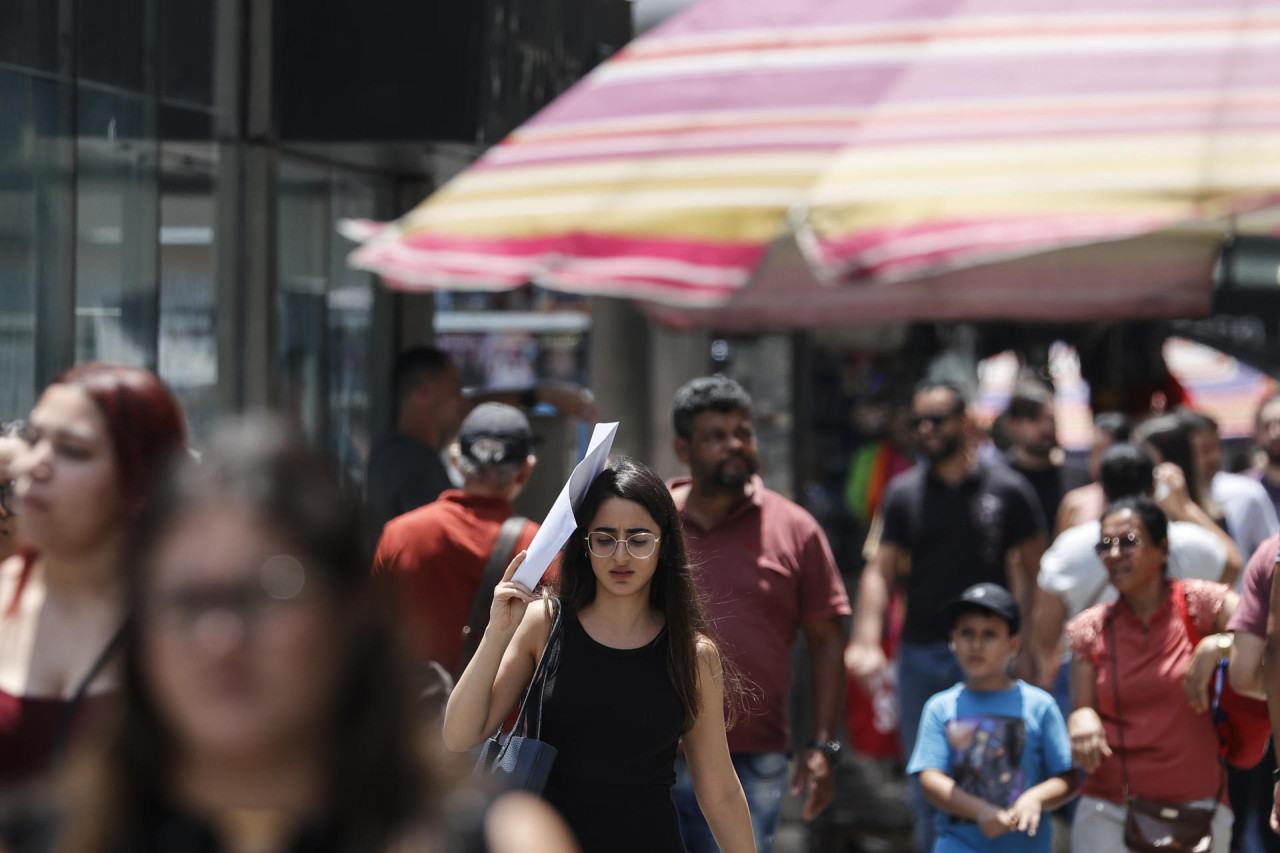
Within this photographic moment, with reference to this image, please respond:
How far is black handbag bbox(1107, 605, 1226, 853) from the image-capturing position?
514 centimetres

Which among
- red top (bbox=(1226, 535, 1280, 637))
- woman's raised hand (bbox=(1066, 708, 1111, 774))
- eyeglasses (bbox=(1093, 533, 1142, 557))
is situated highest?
eyeglasses (bbox=(1093, 533, 1142, 557))

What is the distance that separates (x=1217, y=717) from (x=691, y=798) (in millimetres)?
1663

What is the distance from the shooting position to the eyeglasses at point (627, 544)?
3854 mm

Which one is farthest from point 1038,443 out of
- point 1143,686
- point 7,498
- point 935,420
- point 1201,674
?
point 7,498

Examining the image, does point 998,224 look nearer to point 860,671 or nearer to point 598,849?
point 860,671

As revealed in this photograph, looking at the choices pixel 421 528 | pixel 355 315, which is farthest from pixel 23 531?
pixel 355 315

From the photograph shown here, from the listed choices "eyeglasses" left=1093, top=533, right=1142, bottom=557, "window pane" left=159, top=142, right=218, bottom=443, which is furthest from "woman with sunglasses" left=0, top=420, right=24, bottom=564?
"eyeglasses" left=1093, top=533, right=1142, bottom=557

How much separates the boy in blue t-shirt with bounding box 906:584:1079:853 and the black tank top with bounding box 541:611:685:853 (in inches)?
66.8

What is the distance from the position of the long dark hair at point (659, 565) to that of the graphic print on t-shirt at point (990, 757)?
60.6 inches

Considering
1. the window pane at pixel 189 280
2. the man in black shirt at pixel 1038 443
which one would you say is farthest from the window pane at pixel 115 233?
the man in black shirt at pixel 1038 443

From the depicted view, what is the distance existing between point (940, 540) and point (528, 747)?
3.94 m

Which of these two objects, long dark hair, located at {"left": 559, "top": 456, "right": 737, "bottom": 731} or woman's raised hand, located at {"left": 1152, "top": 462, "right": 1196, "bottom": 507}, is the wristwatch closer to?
long dark hair, located at {"left": 559, "top": 456, "right": 737, "bottom": 731}

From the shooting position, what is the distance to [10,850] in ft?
5.84

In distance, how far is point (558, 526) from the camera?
A: 3760 millimetres
